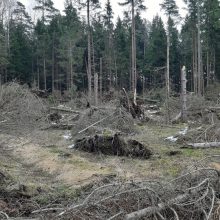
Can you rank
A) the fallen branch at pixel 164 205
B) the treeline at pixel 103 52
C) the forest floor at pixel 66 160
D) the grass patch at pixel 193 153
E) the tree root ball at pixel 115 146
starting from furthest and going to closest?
1. the treeline at pixel 103 52
2. the tree root ball at pixel 115 146
3. the grass patch at pixel 193 153
4. the forest floor at pixel 66 160
5. the fallen branch at pixel 164 205

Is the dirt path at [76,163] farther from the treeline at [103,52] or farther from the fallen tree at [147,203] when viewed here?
the treeline at [103,52]

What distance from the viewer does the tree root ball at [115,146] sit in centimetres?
1222

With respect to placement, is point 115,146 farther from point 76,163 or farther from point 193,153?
point 193,153

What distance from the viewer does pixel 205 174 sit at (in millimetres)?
6816

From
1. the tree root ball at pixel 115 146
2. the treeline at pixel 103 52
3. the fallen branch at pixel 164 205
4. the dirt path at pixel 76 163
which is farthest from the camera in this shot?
the treeline at pixel 103 52


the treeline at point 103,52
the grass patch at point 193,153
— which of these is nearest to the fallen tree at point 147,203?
the grass patch at point 193,153

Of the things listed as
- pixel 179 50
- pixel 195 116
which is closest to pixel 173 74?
pixel 179 50

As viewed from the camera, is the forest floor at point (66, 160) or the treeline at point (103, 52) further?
the treeline at point (103, 52)

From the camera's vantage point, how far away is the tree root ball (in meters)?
12.2

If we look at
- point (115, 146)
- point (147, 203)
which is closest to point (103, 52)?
point (115, 146)

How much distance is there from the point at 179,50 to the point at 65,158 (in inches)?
1602

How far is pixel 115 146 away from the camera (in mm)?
12688

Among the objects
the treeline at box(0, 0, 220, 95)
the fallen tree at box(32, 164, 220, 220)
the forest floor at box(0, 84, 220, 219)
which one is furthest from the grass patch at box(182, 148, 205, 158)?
the treeline at box(0, 0, 220, 95)

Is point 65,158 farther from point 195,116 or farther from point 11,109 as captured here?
point 195,116
